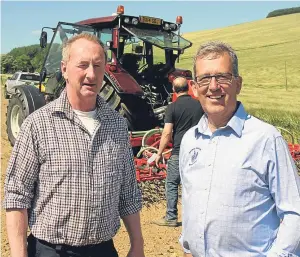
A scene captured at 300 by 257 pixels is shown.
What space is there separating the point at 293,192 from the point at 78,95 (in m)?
0.98

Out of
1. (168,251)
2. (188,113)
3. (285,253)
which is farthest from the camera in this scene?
(188,113)

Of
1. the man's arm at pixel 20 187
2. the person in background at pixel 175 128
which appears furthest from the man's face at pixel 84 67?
the person in background at pixel 175 128

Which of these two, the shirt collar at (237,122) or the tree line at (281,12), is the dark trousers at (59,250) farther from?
the tree line at (281,12)

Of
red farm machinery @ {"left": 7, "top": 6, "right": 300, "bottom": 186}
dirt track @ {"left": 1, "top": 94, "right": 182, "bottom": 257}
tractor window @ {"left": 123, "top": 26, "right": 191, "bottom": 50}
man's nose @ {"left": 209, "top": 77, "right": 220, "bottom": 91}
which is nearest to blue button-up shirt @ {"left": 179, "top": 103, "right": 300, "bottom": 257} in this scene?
man's nose @ {"left": 209, "top": 77, "right": 220, "bottom": 91}

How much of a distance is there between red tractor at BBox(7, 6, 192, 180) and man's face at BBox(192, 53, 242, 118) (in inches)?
181

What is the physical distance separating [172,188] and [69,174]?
3.02 meters

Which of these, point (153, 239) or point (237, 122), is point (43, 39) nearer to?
point (153, 239)

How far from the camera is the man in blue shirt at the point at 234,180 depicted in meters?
1.69

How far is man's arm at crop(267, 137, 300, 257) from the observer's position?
1.67 meters

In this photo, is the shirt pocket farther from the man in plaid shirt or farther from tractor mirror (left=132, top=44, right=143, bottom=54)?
tractor mirror (left=132, top=44, right=143, bottom=54)

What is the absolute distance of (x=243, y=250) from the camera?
175 centimetres

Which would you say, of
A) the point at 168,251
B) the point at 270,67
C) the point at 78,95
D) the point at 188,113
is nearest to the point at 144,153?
the point at 188,113

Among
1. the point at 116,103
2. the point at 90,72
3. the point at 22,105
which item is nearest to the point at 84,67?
the point at 90,72

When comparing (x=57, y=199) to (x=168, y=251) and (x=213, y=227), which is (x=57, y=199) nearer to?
(x=213, y=227)
